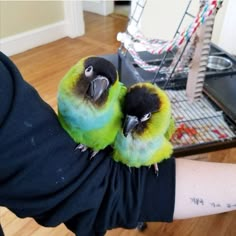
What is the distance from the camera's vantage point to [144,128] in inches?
21.1

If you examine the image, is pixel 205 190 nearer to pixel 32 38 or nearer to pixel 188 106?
pixel 188 106

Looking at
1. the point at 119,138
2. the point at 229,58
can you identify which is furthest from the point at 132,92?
the point at 229,58

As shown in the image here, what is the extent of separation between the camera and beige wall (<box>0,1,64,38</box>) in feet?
6.12

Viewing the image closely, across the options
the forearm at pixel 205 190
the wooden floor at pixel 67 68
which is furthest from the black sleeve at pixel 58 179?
the wooden floor at pixel 67 68

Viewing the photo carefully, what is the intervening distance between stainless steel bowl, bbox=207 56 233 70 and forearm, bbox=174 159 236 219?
424 millimetres

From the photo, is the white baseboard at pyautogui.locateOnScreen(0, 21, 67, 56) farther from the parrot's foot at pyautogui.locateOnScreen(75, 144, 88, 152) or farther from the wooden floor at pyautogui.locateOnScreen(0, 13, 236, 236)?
the parrot's foot at pyautogui.locateOnScreen(75, 144, 88, 152)

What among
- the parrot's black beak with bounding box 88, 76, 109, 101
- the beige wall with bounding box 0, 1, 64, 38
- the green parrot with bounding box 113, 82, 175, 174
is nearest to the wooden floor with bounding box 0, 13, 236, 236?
the beige wall with bounding box 0, 1, 64, 38

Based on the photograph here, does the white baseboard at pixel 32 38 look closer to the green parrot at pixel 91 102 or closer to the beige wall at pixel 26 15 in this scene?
the beige wall at pixel 26 15

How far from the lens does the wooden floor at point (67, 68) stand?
0.89 metres

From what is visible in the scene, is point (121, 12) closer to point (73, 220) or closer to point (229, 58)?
point (229, 58)

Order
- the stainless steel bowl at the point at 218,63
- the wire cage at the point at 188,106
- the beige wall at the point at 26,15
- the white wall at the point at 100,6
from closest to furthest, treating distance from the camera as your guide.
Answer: the wire cage at the point at 188,106 → the stainless steel bowl at the point at 218,63 → the beige wall at the point at 26,15 → the white wall at the point at 100,6

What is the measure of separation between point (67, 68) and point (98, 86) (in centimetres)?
138

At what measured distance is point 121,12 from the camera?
2760 mm

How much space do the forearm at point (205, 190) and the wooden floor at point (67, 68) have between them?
14.0 inches
